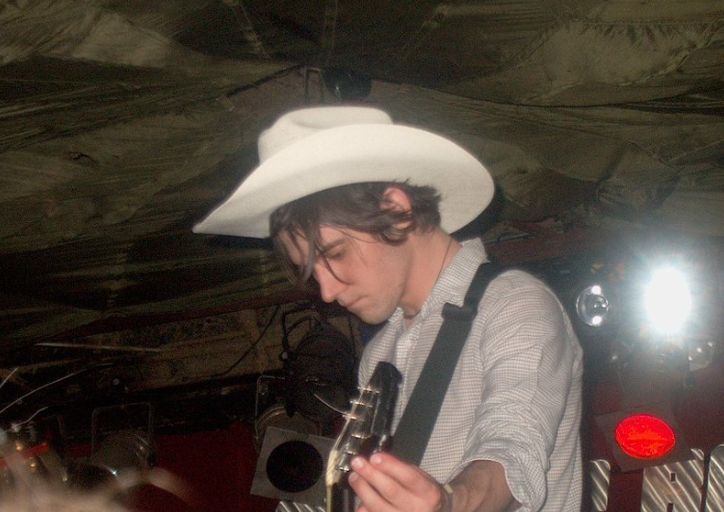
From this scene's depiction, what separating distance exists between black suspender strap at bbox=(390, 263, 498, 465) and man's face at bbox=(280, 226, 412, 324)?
0.12 metres

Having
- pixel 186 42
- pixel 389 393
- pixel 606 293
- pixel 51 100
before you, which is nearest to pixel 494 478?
pixel 389 393

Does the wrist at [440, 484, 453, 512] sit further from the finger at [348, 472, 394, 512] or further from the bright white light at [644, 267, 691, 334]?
the bright white light at [644, 267, 691, 334]

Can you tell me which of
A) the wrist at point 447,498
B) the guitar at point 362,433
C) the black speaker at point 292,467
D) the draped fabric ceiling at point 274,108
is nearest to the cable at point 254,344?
the black speaker at point 292,467

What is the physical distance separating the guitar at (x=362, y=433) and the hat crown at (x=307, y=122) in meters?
0.47

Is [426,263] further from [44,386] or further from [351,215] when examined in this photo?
[44,386]

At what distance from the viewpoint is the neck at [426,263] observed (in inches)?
54.2

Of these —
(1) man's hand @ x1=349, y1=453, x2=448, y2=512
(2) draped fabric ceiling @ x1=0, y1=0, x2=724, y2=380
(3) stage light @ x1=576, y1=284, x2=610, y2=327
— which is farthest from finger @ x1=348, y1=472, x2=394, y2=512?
(3) stage light @ x1=576, y1=284, x2=610, y2=327

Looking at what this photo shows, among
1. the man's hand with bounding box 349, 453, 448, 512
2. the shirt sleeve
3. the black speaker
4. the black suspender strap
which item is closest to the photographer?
the man's hand with bounding box 349, 453, 448, 512

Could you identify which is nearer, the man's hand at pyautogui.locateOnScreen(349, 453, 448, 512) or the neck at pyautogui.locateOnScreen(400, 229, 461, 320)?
the man's hand at pyautogui.locateOnScreen(349, 453, 448, 512)

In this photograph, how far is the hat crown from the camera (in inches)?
53.2

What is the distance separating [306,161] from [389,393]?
0.44 meters

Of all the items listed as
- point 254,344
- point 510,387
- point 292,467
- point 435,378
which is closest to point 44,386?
point 254,344

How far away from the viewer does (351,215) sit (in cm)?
127

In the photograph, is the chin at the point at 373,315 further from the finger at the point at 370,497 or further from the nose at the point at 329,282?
the finger at the point at 370,497
